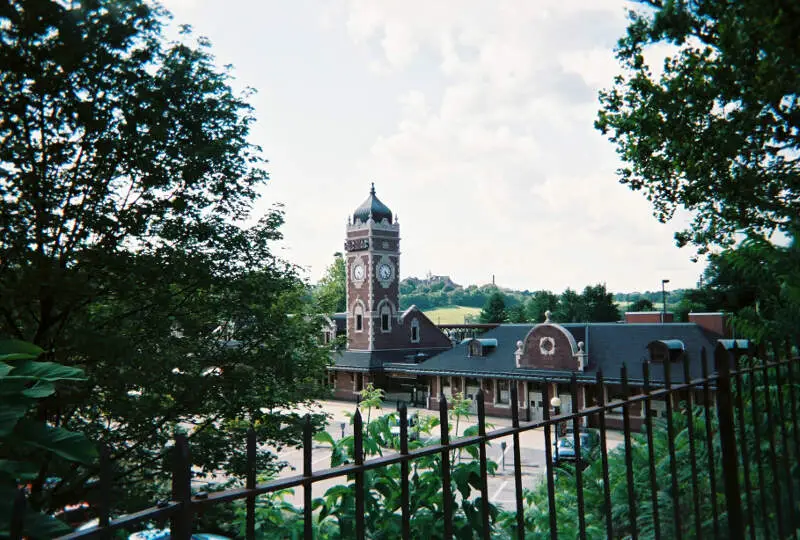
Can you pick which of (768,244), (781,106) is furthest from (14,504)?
(781,106)

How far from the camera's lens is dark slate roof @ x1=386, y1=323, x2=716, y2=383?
28.5 metres


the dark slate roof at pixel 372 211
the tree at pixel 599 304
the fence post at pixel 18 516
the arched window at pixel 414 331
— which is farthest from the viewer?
the tree at pixel 599 304

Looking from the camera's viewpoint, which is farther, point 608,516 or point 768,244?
point 768,244

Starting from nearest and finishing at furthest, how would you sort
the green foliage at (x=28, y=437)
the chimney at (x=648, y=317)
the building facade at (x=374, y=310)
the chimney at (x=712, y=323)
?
the green foliage at (x=28, y=437) → the chimney at (x=712, y=323) → the chimney at (x=648, y=317) → the building facade at (x=374, y=310)

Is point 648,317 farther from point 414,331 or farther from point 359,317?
point 359,317

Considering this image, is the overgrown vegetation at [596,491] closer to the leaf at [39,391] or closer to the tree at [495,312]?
the leaf at [39,391]

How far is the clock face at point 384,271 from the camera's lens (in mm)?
43000

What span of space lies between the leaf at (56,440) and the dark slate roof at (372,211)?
41904 millimetres

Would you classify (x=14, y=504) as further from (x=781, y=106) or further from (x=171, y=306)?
(x=781, y=106)

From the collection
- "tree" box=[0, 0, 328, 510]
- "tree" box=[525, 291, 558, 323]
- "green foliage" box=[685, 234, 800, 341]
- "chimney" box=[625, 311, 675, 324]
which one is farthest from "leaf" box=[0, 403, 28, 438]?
"tree" box=[525, 291, 558, 323]

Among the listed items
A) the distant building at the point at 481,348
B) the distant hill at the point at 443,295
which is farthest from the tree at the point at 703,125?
the distant hill at the point at 443,295

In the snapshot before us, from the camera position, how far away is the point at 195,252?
936 centimetres

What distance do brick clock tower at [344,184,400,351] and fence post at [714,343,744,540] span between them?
3878 centimetres

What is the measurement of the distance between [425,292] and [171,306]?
12234cm
